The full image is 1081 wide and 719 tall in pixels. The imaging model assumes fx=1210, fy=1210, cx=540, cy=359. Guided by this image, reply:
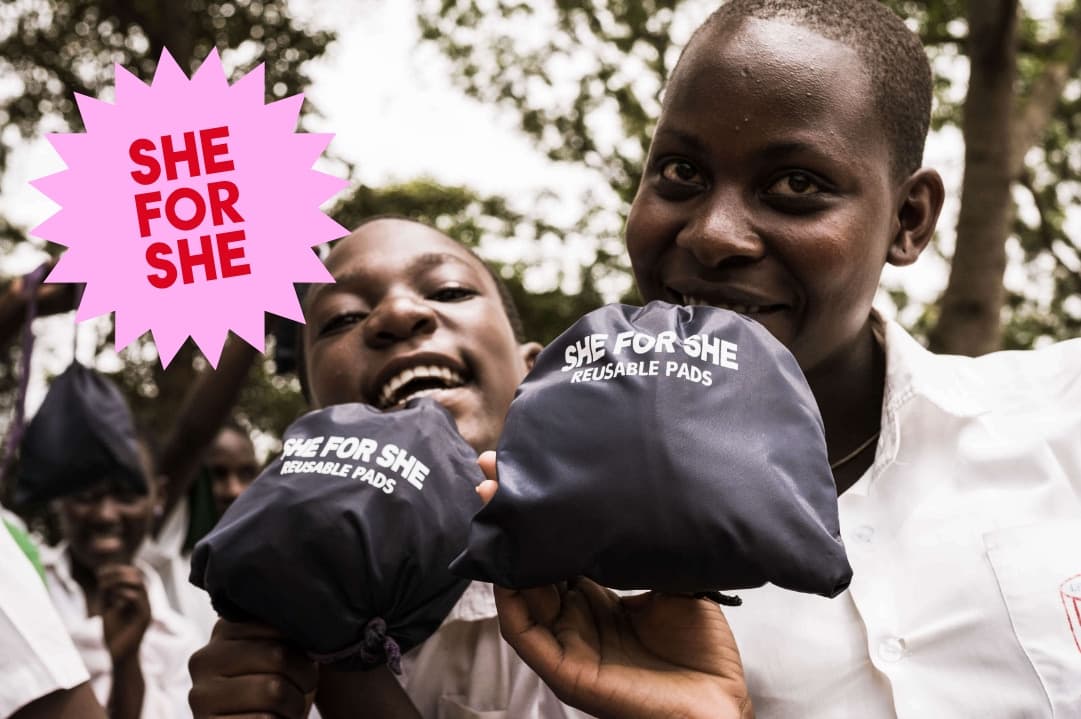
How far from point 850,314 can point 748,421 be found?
26.5 inches

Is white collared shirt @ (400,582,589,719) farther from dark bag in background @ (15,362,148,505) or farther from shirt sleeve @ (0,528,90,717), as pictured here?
dark bag in background @ (15,362,148,505)

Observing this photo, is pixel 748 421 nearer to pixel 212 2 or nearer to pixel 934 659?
pixel 934 659

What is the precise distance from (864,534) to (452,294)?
932mm

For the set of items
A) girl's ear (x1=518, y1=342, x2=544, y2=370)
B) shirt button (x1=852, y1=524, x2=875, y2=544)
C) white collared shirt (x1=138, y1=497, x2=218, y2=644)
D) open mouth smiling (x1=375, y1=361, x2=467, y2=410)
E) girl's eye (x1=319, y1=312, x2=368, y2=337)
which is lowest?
white collared shirt (x1=138, y1=497, x2=218, y2=644)

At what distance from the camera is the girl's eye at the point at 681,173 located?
203 centimetres

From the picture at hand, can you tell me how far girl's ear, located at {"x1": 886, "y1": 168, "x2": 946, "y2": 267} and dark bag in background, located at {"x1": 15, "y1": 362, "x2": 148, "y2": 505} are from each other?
2809 millimetres

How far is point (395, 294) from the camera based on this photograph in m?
2.36

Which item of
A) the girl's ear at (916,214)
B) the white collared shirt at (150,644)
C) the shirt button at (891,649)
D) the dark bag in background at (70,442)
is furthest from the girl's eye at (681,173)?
the white collared shirt at (150,644)

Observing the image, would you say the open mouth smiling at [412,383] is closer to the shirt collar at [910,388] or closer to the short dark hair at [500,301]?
the short dark hair at [500,301]

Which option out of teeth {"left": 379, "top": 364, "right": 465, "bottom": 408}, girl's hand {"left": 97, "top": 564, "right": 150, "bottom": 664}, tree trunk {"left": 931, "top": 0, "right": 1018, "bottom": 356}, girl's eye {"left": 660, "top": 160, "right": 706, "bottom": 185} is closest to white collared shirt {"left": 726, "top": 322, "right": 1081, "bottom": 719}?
girl's eye {"left": 660, "top": 160, "right": 706, "bottom": 185}

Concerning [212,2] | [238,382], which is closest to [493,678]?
[238,382]

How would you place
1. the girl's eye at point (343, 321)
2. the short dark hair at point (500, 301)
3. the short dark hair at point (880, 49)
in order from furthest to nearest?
1. the short dark hair at point (500, 301)
2. the girl's eye at point (343, 321)
3. the short dark hair at point (880, 49)

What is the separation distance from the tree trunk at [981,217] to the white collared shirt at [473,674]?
129 inches

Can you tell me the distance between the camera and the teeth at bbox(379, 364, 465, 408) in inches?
88.4
